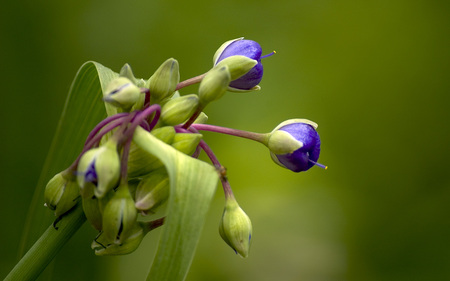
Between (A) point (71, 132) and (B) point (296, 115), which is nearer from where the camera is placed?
(A) point (71, 132)

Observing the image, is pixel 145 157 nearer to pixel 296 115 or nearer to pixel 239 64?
pixel 239 64

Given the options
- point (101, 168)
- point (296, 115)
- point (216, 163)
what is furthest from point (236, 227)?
point (296, 115)

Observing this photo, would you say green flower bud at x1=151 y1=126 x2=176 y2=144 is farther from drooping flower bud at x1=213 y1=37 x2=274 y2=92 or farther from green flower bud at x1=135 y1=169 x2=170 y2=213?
drooping flower bud at x1=213 y1=37 x2=274 y2=92

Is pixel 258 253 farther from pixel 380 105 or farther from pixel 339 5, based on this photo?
pixel 339 5

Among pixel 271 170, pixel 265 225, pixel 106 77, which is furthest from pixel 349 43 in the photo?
pixel 106 77

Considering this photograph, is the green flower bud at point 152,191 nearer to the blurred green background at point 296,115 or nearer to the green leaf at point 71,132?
the green leaf at point 71,132

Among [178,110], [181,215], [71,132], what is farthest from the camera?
[71,132]
